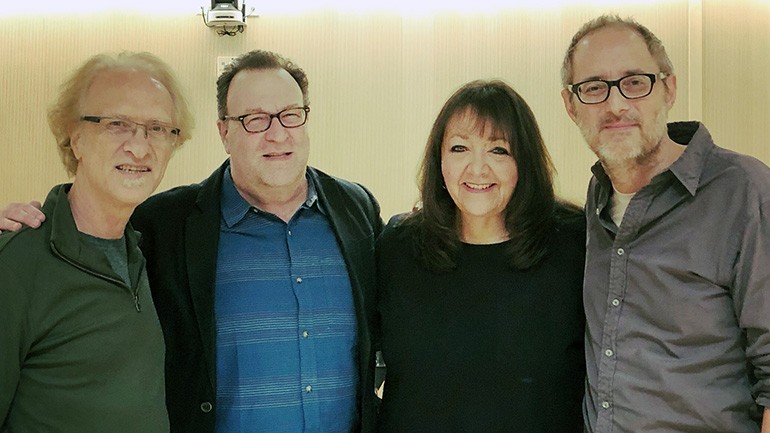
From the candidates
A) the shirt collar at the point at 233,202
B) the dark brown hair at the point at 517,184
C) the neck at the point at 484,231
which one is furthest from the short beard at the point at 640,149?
the shirt collar at the point at 233,202

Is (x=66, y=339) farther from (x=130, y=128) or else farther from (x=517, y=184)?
(x=517, y=184)

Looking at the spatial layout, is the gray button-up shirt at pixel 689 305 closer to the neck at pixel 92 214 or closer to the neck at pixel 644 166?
the neck at pixel 644 166

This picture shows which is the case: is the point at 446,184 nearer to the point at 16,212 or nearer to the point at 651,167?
the point at 651,167

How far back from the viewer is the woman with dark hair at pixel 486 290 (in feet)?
6.38

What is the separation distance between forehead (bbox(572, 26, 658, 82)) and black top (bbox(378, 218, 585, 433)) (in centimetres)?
46

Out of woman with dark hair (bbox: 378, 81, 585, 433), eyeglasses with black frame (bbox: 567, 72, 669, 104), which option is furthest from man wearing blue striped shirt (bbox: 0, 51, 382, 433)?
eyeglasses with black frame (bbox: 567, 72, 669, 104)

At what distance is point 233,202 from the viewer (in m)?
2.21

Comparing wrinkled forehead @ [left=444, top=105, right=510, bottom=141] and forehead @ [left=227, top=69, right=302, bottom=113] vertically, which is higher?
forehead @ [left=227, top=69, right=302, bottom=113]

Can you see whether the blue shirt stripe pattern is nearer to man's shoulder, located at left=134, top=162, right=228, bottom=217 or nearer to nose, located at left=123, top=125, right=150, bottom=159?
man's shoulder, located at left=134, top=162, right=228, bottom=217

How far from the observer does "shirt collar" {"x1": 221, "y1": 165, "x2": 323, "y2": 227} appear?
2176mm

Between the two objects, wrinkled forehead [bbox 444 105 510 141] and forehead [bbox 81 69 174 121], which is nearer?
forehead [bbox 81 69 174 121]

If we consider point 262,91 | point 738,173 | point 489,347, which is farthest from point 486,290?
point 262,91

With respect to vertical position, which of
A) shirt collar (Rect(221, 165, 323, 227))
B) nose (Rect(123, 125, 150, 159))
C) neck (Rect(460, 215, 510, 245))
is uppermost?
nose (Rect(123, 125, 150, 159))

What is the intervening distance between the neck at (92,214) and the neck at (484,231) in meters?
0.96
